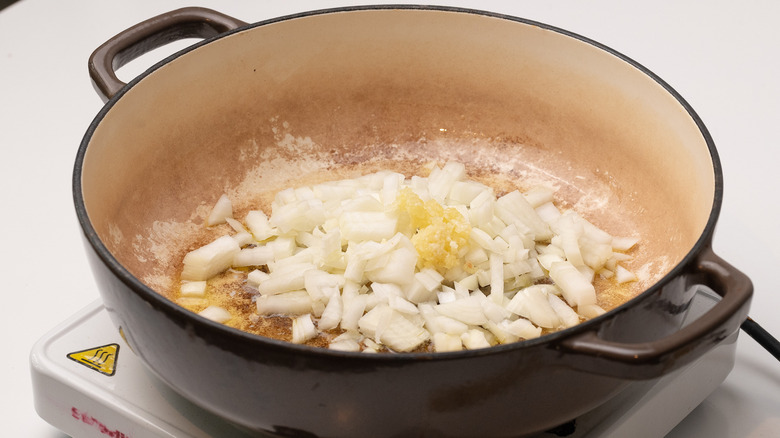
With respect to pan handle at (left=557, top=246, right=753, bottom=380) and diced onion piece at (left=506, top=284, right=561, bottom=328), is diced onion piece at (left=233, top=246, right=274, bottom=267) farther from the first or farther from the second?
pan handle at (left=557, top=246, right=753, bottom=380)

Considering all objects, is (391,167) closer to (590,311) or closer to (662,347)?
(590,311)

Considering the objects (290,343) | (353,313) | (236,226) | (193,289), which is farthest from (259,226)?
→ (290,343)

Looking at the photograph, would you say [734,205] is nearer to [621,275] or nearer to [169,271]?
[621,275]

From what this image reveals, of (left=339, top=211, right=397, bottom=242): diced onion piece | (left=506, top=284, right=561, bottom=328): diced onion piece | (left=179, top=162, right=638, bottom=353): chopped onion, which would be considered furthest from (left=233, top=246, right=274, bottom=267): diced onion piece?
(left=506, top=284, right=561, bottom=328): diced onion piece

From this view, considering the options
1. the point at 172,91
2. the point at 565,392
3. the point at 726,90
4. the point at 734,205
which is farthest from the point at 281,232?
the point at 726,90

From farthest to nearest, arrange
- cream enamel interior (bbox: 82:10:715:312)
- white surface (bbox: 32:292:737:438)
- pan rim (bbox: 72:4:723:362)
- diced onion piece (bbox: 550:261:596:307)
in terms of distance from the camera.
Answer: cream enamel interior (bbox: 82:10:715:312) < diced onion piece (bbox: 550:261:596:307) < white surface (bbox: 32:292:737:438) < pan rim (bbox: 72:4:723:362)

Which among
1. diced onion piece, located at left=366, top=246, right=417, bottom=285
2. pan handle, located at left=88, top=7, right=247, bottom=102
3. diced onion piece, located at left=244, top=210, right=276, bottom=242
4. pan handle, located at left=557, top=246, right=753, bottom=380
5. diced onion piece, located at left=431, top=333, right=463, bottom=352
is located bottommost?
diced onion piece, located at left=431, top=333, right=463, bottom=352

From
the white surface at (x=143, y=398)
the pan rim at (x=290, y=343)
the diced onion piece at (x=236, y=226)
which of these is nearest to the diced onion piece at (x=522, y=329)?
the white surface at (x=143, y=398)

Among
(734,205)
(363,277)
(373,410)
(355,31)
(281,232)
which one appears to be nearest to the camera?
(373,410)
